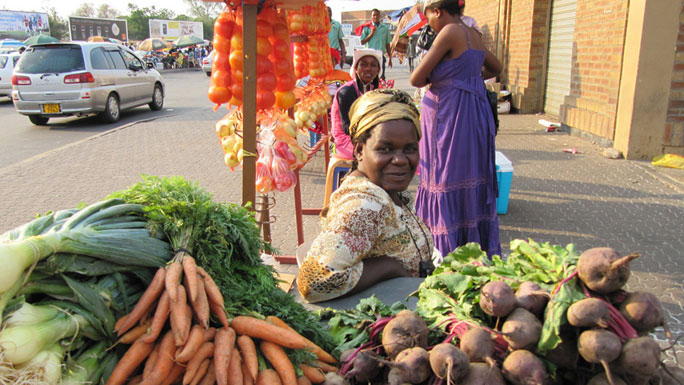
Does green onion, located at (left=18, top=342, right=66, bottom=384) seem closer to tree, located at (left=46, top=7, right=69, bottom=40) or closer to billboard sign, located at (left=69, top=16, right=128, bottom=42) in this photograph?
billboard sign, located at (left=69, top=16, right=128, bottom=42)

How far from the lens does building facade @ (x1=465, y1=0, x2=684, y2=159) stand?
7129mm

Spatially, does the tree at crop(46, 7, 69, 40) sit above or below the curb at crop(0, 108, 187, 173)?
above

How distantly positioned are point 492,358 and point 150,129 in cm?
1202

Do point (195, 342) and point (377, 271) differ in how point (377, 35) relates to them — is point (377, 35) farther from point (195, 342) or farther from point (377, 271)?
point (195, 342)

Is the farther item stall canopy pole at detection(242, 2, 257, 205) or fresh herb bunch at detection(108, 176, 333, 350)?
stall canopy pole at detection(242, 2, 257, 205)

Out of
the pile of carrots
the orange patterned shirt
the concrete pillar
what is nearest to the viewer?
the pile of carrots

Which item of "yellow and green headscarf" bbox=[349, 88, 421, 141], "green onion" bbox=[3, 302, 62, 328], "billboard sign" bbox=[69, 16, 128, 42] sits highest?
"billboard sign" bbox=[69, 16, 128, 42]

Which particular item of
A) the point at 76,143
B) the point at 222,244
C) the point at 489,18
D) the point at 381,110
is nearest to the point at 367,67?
the point at 381,110

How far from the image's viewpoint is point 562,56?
11.1 m

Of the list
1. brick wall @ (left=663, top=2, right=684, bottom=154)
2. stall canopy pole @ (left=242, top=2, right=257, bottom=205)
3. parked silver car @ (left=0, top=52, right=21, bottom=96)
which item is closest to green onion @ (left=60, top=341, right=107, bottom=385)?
stall canopy pole @ (left=242, top=2, right=257, bottom=205)

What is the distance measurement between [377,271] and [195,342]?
3.08 feet

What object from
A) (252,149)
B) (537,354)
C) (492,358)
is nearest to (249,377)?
(492,358)

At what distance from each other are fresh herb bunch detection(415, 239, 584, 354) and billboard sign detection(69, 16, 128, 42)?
2053 inches

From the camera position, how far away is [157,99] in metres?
15.7
